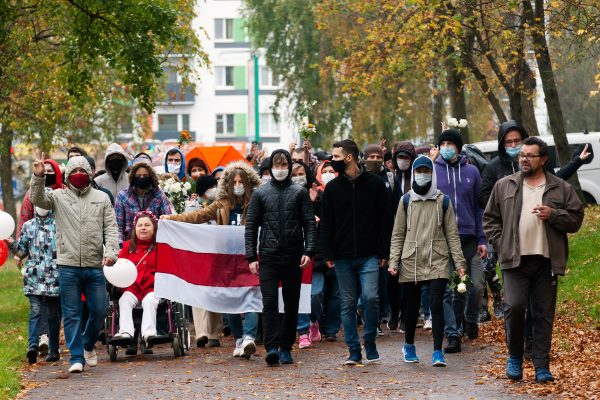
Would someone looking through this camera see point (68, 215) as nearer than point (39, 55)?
Yes

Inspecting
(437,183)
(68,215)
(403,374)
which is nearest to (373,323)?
(403,374)

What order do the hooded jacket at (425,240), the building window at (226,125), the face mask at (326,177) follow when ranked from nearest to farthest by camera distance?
the hooded jacket at (425,240) < the face mask at (326,177) < the building window at (226,125)

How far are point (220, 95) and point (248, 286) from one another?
8988 centimetres

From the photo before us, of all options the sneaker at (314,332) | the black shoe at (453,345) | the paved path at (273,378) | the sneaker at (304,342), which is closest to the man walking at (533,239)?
the paved path at (273,378)

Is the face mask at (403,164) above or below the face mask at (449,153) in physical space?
below

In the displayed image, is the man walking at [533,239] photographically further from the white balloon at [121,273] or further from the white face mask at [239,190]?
the white face mask at [239,190]

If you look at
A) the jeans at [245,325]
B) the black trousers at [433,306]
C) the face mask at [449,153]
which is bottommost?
the jeans at [245,325]

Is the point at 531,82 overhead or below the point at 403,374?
overhead

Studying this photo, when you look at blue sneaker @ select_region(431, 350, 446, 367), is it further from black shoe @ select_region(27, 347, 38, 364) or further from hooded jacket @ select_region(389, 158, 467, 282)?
black shoe @ select_region(27, 347, 38, 364)

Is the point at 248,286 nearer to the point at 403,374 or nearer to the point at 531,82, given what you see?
the point at 403,374

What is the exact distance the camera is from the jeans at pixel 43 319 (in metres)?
15.3

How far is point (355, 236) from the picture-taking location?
1405cm

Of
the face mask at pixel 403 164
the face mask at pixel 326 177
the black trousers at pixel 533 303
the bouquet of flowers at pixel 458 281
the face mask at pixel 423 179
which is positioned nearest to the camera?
the black trousers at pixel 533 303

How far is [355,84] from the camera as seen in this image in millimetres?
32031
